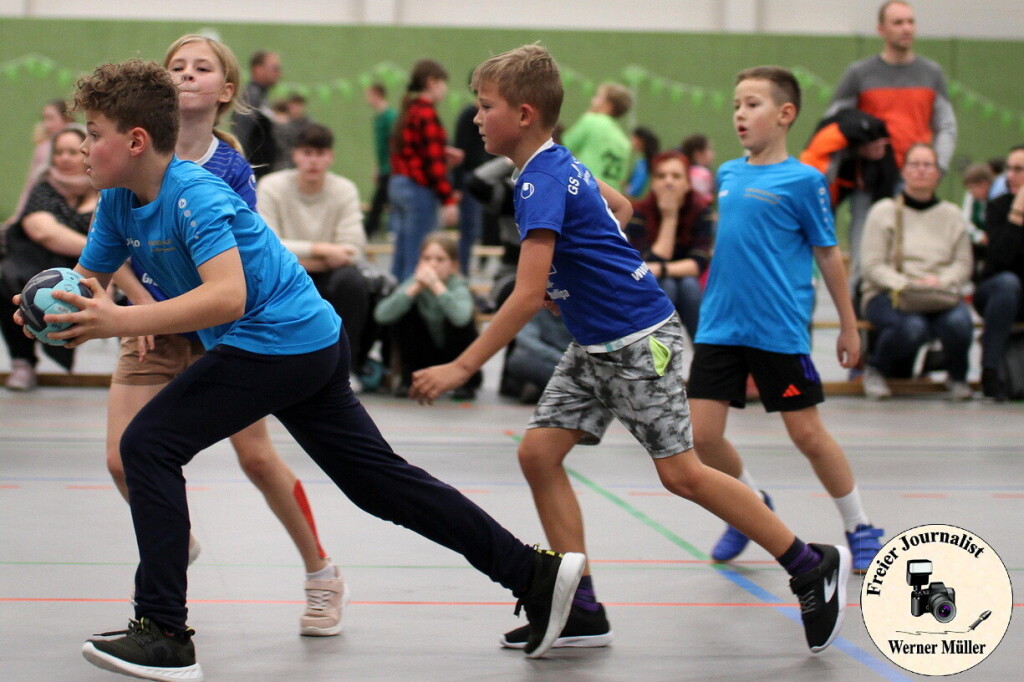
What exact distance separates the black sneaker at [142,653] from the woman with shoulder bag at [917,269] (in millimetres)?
6180

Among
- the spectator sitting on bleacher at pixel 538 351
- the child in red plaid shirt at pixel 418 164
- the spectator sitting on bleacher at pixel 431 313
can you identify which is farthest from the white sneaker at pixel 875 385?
the child in red plaid shirt at pixel 418 164

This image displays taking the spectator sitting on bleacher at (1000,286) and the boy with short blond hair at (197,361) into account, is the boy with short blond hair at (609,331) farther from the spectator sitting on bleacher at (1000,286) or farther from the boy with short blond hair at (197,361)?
the spectator sitting on bleacher at (1000,286)

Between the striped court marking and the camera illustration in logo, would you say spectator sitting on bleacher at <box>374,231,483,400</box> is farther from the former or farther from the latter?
the camera illustration in logo

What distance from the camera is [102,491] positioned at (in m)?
5.07

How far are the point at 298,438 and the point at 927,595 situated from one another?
1546mm

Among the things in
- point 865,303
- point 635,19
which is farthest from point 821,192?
point 635,19

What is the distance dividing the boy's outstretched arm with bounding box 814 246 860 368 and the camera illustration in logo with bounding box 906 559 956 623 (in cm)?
112

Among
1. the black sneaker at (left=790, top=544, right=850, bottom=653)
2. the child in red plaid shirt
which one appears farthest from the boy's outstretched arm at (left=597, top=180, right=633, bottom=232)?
the child in red plaid shirt

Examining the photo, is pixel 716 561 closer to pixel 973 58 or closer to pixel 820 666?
pixel 820 666

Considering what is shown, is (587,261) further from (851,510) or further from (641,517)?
→ (641,517)

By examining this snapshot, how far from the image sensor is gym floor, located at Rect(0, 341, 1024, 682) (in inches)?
123

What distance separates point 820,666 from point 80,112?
2190mm

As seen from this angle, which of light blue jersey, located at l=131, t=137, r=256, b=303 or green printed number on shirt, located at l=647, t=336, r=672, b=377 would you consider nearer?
green printed number on shirt, located at l=647, t=336, r=672, b=377

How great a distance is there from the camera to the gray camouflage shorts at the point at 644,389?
3.22 meters
